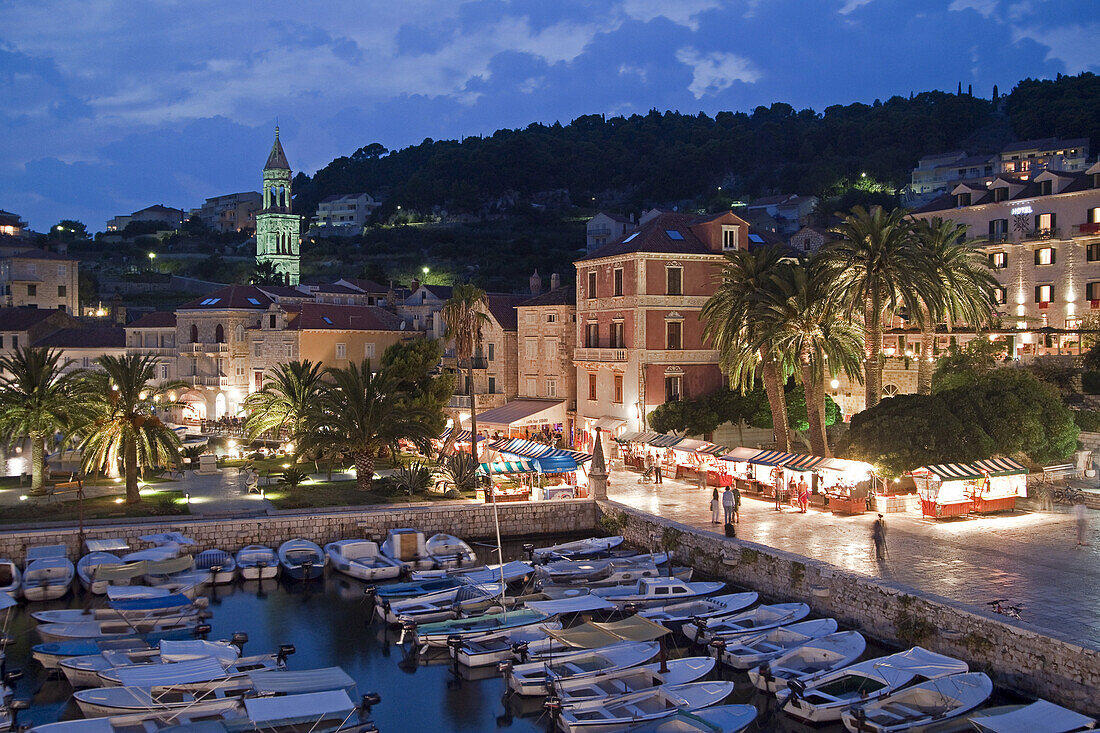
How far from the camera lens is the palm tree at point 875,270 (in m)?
37.4

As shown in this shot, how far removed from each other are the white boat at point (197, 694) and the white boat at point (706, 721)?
272 inches

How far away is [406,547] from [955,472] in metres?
19.3

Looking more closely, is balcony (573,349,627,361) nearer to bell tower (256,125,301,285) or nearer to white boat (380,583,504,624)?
white boat (380,583,504,624)

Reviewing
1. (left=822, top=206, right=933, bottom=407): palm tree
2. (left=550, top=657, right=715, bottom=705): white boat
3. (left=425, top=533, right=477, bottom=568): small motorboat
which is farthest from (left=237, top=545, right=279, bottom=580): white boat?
(left=822, top=206, right=933, bottom=407): palm tree

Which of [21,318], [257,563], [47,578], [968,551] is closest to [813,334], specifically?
[968,551]

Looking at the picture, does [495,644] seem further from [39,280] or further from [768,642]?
[39,280]

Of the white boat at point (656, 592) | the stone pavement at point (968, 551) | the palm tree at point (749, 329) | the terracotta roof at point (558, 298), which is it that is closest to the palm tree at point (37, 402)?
the white boat at point (656, 592)

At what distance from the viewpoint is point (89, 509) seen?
35406 mm

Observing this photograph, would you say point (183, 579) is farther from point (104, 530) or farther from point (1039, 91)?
point (1039, 91)

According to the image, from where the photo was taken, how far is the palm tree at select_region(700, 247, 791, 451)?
135 feet

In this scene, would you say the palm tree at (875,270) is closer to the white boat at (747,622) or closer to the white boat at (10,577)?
the white boat at (747,622)

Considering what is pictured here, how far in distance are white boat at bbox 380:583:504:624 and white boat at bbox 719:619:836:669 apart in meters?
7.48

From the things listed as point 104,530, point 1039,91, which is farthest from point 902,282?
point 1039,91

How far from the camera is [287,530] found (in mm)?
35000
